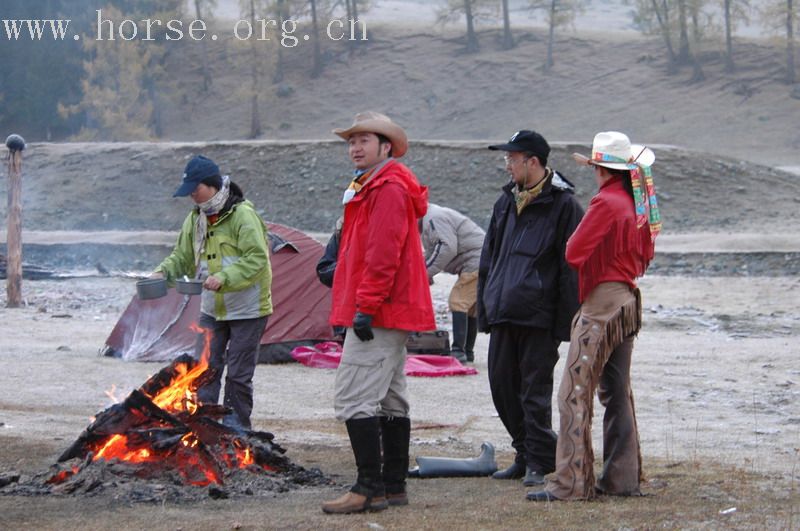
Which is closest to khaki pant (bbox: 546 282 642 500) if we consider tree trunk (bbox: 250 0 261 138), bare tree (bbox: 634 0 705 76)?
tree trunk (bbox: 250 0 261 138)

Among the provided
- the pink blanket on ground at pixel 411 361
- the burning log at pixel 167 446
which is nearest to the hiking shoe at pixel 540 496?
the burning log at pixel 167 446

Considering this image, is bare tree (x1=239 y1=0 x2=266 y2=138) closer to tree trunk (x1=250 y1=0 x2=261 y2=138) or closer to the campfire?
tree trunk (x1=250 y1=0 x2=261 y2=138)

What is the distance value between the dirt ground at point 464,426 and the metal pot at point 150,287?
1059 mm

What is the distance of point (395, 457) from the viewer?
5602 millimetres

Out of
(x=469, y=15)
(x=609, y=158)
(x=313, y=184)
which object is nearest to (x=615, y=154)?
(x=609, y=158)

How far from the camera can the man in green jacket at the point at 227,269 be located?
271 inches

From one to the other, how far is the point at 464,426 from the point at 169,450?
2882 millimetres

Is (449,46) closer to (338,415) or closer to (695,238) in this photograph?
(695,238)

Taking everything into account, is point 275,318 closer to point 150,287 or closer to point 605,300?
point 150,287

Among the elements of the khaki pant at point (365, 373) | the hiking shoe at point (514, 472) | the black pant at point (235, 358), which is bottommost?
the hiking shoe at point (514, 472)

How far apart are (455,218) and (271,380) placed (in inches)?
83.6

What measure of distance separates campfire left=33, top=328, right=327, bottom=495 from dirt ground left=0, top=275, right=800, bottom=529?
10.5 inches

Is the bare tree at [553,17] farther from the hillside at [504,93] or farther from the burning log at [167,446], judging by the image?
the burning log at [167,446]

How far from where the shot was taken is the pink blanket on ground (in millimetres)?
10898
